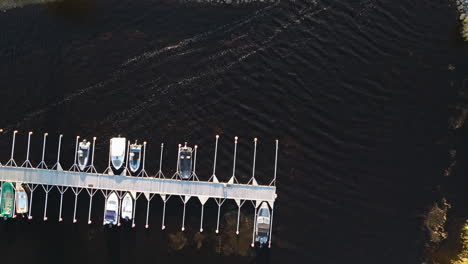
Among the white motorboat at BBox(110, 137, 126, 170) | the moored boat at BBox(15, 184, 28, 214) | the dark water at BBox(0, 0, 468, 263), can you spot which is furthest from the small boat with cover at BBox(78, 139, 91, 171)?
the moored boat at BBox(15, 184, 28, 214)

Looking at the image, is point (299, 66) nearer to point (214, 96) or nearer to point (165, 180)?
point (214, 96)

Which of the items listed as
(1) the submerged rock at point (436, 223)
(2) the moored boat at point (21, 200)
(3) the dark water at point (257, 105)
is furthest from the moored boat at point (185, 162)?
(1) the submerged rock at point (436, 223)

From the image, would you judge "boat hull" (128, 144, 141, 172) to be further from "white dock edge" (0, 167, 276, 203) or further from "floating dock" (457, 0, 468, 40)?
"floating dock" (457, 0, 468, 40)

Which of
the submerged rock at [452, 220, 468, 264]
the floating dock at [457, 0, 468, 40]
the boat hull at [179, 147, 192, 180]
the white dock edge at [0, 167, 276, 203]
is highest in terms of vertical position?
the floating dock at [457, 0, 468, 40]

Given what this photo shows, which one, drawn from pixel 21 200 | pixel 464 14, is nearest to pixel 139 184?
pixel 21 200

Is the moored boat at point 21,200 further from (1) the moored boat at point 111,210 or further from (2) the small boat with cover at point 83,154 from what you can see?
(1) the moored boat at point 111,210

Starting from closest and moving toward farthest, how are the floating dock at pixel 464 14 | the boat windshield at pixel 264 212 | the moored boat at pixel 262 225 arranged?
the moored boat at pixel 262 225
the boat windshield at pixel 264 212
the floating dock at pixel 464 14

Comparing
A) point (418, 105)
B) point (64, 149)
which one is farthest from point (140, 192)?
point (418, 105)
